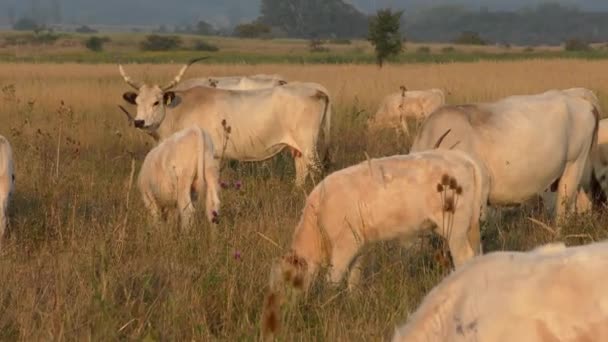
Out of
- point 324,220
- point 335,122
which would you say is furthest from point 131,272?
point 335,122

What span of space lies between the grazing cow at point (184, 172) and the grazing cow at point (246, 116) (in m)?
2.63

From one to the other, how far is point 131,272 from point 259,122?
20.3 ft

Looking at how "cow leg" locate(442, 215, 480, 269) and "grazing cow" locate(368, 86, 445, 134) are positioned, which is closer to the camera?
"cow leg" locate(442, 215, 480, 269)

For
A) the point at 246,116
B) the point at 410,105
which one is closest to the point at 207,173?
the point at 246,116

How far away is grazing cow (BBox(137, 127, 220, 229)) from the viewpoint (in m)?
8.09

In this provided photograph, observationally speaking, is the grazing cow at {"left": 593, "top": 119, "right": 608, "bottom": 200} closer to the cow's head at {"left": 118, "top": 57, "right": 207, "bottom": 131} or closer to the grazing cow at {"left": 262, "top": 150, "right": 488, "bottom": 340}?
the grazing cow at {"left": 262, "top": 150, "right": 488, "bottom": 340}

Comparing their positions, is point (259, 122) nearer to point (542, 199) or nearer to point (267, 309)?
point (542, 199)

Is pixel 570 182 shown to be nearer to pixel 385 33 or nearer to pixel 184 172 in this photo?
pixel 184 172

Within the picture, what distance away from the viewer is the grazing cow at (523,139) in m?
7.75

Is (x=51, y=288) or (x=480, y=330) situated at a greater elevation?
(x=480, y=330)

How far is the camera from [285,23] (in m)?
198

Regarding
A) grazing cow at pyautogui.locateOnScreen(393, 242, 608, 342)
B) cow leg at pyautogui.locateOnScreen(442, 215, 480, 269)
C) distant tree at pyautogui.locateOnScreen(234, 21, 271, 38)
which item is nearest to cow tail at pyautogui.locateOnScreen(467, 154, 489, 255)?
cow leg at pyautogui.locateOnScreen(442, 215, 480, 269)

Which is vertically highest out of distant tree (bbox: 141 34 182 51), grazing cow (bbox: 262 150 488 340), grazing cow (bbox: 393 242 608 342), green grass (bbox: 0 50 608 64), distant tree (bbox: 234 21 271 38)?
grazing cow (bbox: 393 242 608 342)

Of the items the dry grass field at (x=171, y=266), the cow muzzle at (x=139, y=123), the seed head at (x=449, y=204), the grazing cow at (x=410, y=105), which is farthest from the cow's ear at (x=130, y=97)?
the grazing cow at (x=410, y=105)
